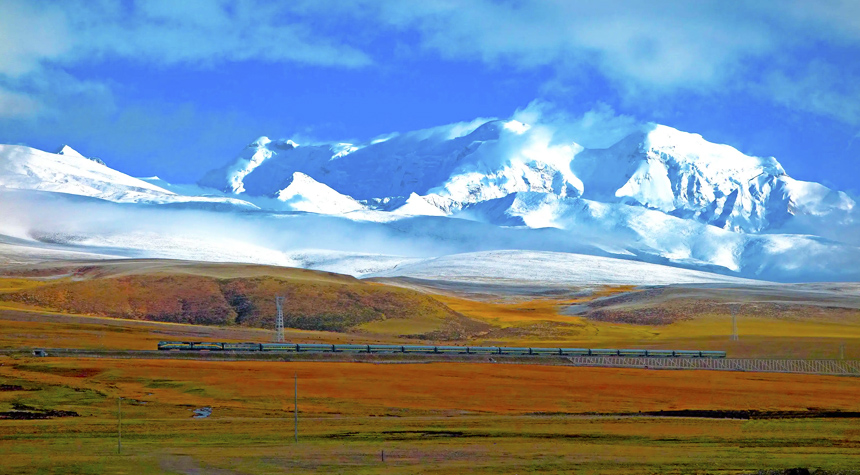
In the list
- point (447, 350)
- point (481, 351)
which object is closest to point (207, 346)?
point (447, 350)

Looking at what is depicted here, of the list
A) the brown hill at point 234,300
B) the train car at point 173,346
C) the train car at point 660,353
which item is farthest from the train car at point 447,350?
the brown hill at point 234,300

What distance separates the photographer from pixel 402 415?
61.1 m

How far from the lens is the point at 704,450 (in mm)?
49625

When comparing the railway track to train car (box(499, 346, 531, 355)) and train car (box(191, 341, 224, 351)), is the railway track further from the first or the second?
train car (box(191, 341, 224, 351))

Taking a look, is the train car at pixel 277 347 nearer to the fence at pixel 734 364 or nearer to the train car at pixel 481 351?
the train car at pixel 481 351

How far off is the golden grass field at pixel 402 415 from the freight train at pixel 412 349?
4.81 metres

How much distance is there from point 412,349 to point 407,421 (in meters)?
42.8

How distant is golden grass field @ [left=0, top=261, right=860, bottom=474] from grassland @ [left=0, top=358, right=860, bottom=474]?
0.14m

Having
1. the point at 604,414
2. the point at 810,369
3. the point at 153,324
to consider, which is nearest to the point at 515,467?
the point at 604,414

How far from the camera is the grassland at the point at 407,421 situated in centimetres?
4459

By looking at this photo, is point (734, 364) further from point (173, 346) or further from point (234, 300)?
point (234, 300)

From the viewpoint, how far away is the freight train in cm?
9529

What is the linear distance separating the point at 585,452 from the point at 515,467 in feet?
18.3

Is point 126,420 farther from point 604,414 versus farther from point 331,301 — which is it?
point 331,301
